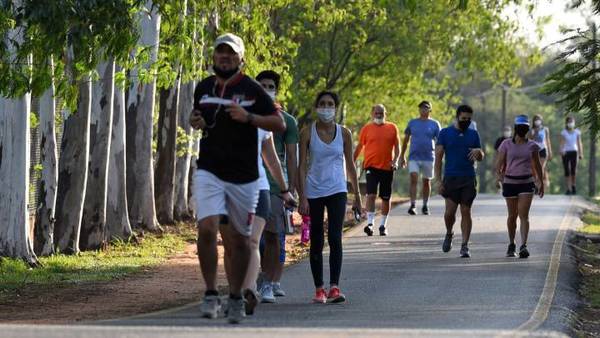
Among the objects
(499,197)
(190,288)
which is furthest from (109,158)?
(499,197)

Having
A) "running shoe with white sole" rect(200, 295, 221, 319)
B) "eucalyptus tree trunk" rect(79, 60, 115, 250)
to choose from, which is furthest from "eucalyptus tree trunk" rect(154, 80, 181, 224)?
"running shoe with white sole" rect(200, 295, 221, 319)

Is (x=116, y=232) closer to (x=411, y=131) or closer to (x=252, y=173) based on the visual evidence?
(x=411, y=131)

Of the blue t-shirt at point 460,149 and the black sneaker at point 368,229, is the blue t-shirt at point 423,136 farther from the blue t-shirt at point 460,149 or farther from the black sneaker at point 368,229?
the blue t-shirt at point 460,149

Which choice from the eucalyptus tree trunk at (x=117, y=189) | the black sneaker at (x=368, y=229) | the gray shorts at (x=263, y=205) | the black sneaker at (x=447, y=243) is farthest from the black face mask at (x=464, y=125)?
the eucalyptus tree trunk at (x=117, y=189)

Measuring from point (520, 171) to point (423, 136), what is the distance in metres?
6.37

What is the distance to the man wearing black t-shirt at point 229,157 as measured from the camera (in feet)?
38.2

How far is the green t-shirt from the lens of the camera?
14.2 metres

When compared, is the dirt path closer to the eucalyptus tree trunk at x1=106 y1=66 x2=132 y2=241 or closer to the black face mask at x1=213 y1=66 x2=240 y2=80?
the black face mask at x1=213 y1=66 x2=240 y2=80

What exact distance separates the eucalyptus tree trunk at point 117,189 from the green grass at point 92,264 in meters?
0.40

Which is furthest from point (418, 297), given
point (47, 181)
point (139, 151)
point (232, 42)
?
point (139, 151)

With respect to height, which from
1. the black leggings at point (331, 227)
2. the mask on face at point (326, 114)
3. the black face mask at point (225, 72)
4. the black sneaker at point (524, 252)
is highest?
the black face mask at point (225, 72)

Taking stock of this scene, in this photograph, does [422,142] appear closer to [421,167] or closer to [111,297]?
[421,167]

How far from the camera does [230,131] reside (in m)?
11.7

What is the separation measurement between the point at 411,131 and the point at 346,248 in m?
5.13
